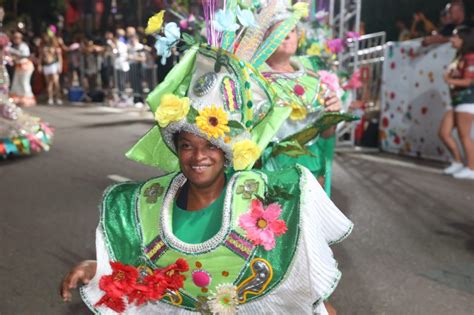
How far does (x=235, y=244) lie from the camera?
2340mm

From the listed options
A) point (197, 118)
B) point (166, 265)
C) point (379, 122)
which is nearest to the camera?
point (197, 118)

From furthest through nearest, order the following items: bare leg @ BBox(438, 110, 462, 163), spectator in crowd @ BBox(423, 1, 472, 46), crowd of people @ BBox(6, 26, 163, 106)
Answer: crowd of people @ BBox(6, 26, 163, 106) → spectator in crowd @ BBox(423, 1, 472, 46) → bare leg @ BBox(438, 110, 462, 163)

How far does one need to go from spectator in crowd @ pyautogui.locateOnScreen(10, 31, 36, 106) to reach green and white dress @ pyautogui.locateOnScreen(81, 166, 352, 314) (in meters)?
12.2

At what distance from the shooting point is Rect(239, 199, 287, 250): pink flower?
2291 millimetres

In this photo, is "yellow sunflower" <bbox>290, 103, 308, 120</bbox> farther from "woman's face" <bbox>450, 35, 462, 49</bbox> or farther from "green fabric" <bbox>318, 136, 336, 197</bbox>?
"woman's face" <bbox>450, 35, 462, 49</bbox>

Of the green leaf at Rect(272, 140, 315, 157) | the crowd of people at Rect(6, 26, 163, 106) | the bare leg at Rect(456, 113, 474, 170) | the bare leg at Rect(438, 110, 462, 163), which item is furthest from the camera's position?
the crowd of people at Rect(6, 26, 163, 106)

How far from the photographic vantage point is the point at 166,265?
241cm

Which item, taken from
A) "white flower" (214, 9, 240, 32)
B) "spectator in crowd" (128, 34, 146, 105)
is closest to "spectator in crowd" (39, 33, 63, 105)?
"spectator in crowd" (128, 34, 146, 105)

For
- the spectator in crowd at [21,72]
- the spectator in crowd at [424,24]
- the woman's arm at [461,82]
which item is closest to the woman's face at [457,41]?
the woman's arm at [461,82]

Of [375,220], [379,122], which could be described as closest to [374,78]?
[379,122]

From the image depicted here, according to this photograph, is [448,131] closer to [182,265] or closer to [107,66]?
[182,265]

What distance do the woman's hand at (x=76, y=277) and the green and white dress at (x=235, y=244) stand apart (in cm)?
3

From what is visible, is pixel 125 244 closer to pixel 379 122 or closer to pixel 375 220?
pixel 375 220

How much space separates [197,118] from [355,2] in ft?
21.5
